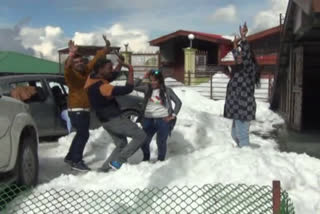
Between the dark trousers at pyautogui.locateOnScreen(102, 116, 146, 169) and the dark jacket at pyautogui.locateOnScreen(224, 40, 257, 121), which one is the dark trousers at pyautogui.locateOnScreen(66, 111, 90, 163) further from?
the dark jacket at pyautogui.locateOnScreen(224, 40, 257, 121)

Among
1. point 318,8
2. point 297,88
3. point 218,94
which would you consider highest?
point 318,8

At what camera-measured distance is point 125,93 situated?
5168 mm

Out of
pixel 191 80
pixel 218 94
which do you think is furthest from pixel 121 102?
pixel 191 80

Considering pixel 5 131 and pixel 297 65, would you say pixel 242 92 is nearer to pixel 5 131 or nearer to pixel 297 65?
pixel 5 131

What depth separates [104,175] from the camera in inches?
213

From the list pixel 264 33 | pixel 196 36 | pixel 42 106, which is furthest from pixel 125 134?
pixel 196 36

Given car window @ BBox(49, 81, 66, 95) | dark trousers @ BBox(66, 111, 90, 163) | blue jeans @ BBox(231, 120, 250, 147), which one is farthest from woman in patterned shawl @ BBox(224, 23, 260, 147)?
car window @ BBox(49, 81, 66, 95)

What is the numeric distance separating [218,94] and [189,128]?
13.2 m

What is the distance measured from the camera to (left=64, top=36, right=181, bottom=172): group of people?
17.8ft

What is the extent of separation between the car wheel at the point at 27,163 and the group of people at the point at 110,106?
0.91 m

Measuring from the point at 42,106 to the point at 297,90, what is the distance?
20.6 ft

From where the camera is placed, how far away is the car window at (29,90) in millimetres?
8203

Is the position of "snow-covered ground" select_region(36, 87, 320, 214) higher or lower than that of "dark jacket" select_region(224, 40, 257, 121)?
lower

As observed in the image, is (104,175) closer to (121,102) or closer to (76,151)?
(76,151)
